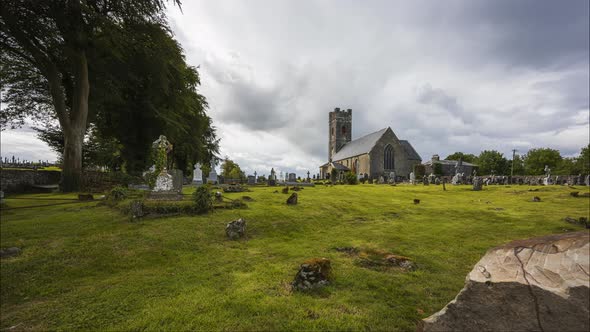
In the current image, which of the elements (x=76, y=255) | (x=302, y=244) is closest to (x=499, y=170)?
(x=302, y=244)

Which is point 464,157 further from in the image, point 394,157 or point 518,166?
point 394,157

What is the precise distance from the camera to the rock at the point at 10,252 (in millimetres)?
4980

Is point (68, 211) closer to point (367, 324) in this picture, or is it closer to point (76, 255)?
point (76, 255)

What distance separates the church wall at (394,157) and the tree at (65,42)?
43.2 m

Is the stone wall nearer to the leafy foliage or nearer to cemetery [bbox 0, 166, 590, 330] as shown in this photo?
cemetery [bbox 0, 166, 590, 330]

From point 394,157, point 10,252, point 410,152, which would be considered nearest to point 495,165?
point 410,152

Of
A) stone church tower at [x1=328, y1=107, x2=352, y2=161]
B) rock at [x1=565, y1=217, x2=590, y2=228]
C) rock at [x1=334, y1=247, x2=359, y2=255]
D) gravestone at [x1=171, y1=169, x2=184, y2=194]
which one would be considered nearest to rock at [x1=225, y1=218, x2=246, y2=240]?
rock at [x1=334, y1=247, x2=359, y2=255]

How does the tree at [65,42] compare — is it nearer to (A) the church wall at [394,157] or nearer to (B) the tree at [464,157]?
(A) the church wall at [394,157]

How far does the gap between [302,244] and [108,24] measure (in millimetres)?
15726

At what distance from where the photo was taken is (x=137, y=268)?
16.2 ft

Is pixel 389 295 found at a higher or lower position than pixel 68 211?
lower

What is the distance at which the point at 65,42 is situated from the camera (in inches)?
507

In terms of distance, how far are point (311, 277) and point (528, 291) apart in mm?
2983

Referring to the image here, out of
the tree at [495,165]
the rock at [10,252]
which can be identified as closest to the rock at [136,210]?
the rock at [10,252]
